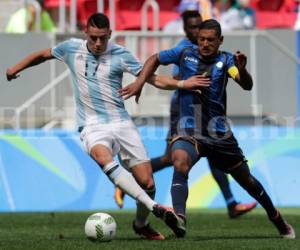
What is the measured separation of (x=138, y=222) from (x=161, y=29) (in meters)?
8.42

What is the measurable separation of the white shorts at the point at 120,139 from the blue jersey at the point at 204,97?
0.45 metres

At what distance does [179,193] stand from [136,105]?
6.57m

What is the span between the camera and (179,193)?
365 inches

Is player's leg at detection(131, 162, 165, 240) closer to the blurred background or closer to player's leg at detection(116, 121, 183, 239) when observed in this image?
player's leg at detection(116, 121, 183, 239)

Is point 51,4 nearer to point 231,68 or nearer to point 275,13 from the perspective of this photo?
point 275,13

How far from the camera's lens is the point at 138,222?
9898 mm

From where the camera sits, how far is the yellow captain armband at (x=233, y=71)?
9539 mm

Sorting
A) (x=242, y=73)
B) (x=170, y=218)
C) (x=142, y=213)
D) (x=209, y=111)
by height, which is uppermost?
(x=242, y=73)

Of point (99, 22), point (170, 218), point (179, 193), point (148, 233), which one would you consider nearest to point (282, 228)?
point (179, 193)

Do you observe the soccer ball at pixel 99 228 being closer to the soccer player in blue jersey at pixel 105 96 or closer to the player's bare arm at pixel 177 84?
the soccer player in blue jersey at pixel 105 96

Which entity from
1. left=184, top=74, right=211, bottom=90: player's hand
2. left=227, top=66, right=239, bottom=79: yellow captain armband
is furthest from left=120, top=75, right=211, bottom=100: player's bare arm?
left=227, top=66, right=239, bottom=79: yellow captain armband

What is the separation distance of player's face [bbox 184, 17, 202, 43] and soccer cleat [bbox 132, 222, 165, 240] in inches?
141

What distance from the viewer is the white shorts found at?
32.1 ft

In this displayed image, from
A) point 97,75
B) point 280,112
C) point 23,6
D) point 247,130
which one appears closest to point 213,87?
point 97,75
